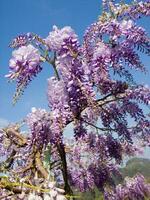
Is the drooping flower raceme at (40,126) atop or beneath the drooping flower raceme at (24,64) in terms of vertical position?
beneath

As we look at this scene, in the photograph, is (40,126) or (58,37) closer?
(40,126)

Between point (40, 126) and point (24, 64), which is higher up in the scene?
point (24, 64)

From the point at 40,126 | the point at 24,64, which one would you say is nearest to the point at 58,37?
the point at 24,64

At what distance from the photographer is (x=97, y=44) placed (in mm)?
5512

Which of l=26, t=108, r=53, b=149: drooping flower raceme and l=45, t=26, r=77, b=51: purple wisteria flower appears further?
l=45, t=26, r=77, b=51: purple wisteria flower

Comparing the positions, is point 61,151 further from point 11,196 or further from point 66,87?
point 11,196

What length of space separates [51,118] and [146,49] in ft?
5.14

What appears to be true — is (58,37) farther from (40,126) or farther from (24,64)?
(40,126)

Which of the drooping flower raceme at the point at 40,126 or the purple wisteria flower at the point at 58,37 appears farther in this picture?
the purple wisteria flower at the point at 58,37

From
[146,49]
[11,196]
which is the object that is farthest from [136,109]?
[11,196]

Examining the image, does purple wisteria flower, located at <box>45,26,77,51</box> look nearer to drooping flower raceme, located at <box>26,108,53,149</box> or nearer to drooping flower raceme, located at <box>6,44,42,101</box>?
drooping flower raceme, located at <box>6,44,42,101</box>

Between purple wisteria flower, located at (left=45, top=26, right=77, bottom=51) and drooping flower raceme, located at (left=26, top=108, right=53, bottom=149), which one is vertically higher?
purple wisteria flower, located at (left=45, top=26, right=77, bottom=51)

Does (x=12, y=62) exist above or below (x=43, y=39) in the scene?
below

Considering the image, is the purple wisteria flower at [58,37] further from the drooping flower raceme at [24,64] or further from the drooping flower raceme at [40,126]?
the drooping flower raceme at [40,126]
